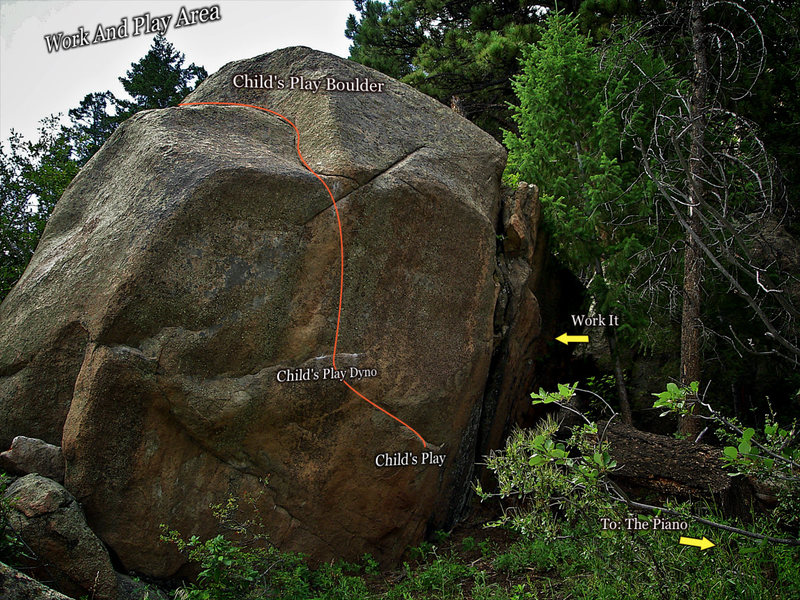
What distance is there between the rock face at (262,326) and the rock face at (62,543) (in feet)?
1.01

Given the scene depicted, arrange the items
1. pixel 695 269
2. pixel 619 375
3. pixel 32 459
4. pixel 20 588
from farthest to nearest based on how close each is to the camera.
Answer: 1. pixel 619 375
2. pixel 695 269
3. pixel 32 459
4. pixel 20 588

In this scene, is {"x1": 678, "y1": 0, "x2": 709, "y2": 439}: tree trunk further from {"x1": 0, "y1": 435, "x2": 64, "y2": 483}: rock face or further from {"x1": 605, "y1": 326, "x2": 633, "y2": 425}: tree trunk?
{"x1": 0, "y1": 435, "x2": 64, "y2": 483}: rock face

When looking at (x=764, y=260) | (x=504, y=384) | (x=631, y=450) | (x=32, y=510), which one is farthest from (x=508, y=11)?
(x=32, y=510)

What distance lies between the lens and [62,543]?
15.1 feet

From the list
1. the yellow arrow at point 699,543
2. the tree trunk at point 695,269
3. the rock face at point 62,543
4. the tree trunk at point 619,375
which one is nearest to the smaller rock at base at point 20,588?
the rock face at point 62,543

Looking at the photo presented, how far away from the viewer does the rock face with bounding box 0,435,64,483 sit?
505 centimetres

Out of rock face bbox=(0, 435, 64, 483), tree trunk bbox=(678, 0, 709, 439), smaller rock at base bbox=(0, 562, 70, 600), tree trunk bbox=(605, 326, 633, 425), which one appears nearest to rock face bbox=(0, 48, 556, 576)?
rock face bbox=(0, 435, 64, 483)

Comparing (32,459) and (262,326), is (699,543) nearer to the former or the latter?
(262,326)

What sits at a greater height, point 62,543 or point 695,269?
point 695,269

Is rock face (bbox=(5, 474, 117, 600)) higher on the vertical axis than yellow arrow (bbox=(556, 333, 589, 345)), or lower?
lower

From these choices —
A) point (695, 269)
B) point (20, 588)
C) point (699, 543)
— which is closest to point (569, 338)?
point (695, 269)

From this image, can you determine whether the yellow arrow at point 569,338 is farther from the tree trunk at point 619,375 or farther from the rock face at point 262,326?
the rock face at point 262,326

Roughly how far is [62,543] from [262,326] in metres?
2.11

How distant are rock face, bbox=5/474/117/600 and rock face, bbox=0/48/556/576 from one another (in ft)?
1.01
